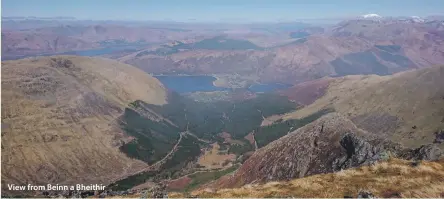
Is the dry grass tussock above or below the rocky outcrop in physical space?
above

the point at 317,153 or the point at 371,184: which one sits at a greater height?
the point at 371,184

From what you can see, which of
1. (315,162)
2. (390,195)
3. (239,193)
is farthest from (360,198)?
(315,162)

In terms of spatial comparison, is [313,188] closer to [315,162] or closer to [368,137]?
[315,162]

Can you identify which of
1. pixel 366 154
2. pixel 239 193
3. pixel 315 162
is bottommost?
pixel 315 162

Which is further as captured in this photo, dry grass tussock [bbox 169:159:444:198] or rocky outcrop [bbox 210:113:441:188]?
rocky outcrop [bbox 210:113:441:188]

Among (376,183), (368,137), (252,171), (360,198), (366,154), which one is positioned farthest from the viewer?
(252,171)

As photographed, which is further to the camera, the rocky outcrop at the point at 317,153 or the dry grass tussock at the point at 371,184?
the rocky outcrop at the point at 317,153

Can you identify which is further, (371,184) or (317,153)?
(317,153)

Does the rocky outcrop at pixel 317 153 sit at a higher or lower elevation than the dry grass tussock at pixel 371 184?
lower
